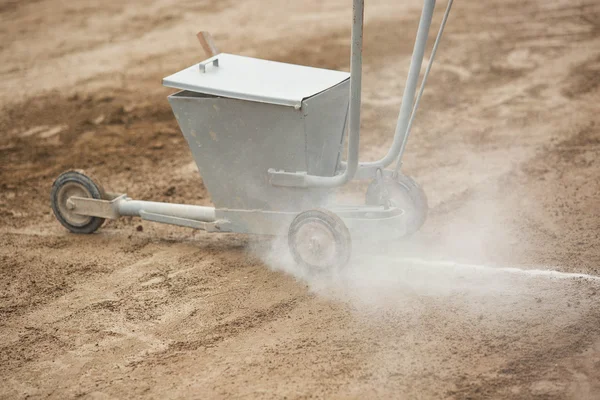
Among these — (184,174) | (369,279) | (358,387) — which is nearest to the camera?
(358,387)

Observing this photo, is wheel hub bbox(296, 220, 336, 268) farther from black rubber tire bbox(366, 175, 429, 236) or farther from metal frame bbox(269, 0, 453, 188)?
black rubber tire bbox(366, 175, 429, 236)

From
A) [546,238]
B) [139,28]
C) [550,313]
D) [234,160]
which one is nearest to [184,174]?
[234,160]

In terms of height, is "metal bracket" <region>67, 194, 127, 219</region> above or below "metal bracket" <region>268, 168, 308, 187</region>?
below

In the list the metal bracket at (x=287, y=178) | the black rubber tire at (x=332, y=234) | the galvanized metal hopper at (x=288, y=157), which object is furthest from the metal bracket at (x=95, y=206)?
the black rubber tire at (x=332, y=234)

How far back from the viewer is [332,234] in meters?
4.62

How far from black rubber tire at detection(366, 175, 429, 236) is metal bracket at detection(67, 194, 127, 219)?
6.49 feet

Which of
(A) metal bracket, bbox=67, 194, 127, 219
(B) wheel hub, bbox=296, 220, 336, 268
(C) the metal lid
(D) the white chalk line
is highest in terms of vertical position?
(C) the metal lid

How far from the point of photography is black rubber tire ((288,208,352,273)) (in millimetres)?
4598

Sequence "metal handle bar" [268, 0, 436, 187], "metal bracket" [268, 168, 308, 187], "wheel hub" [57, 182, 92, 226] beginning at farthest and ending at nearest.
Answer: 1. "wheel hub" [57, 182, 92, 226]
2. "metal bracket" [268, 168, 308, 187]
3. "metal handle bar" [268, 0, 436, 187]

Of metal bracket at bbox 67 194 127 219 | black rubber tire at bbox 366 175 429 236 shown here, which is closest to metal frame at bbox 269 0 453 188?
black rubber tire at bbox 366 175 429 236

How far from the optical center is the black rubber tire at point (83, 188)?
5.70 metres

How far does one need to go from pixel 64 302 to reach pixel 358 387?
225 centimetres

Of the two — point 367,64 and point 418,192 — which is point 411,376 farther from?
point 367,64

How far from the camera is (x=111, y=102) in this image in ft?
28.7
